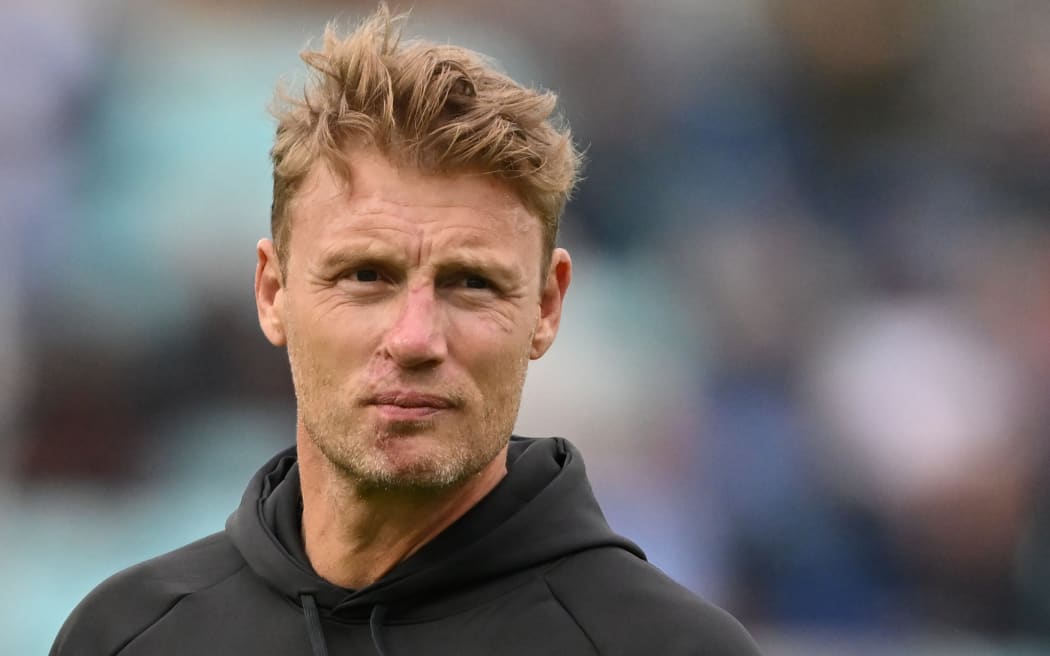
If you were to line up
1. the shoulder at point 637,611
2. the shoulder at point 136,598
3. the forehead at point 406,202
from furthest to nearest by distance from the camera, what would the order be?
the shoulder at point 136,598, the forehead at point 406,202, the shoulder at point 637,611

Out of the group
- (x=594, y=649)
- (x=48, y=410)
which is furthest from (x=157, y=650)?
(x=48, y=410)

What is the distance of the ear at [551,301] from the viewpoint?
6.35 ft

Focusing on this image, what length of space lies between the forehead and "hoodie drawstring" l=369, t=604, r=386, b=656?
1.63 ft

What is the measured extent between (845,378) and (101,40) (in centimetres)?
271

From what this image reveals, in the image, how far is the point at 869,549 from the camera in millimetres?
4133

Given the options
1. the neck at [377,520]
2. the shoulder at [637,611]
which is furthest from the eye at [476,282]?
the shoulder at [637,611]

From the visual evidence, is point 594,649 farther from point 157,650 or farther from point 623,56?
Answer: point 623,56

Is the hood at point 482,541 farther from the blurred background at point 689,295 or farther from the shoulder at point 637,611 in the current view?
the blurred background at point 689,295

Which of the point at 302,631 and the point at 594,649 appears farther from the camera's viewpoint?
the point at 302,631

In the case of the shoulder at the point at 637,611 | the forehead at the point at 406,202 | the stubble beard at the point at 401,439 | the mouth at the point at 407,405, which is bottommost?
the shoulder at the point at 637,611

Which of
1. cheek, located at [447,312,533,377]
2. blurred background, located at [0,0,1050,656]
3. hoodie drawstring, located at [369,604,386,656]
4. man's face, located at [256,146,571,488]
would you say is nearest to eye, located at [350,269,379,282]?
man's face, located at [256,146,571,488]

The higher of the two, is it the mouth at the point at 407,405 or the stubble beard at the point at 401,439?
the mouth at the point at 407,405

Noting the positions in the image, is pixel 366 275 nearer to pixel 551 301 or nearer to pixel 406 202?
pixel 406 202

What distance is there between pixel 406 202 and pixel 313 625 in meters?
0.57
